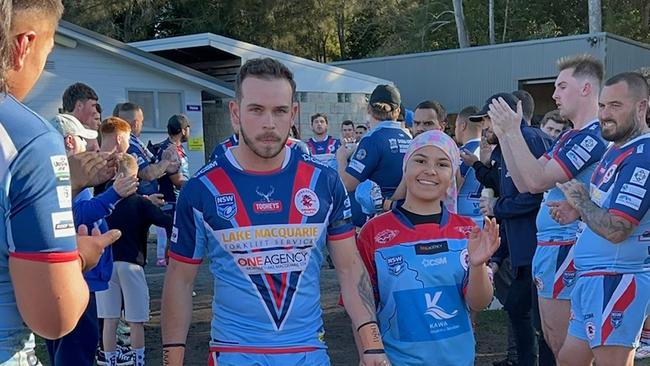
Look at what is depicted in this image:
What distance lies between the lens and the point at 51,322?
76.0 inches

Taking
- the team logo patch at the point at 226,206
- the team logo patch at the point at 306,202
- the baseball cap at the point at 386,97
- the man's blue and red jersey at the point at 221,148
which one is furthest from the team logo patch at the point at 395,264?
the baseball cap at the point at 386,97

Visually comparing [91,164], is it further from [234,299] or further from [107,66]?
[107,66]

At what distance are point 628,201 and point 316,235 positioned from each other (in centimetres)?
195

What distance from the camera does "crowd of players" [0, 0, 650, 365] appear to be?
1904 millimetres

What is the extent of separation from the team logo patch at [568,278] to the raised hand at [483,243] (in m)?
1.78

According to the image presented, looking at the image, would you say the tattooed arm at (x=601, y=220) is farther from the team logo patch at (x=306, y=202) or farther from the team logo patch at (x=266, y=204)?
the team logo patch at (x=266, y=204)

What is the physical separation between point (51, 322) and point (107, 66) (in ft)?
47.8

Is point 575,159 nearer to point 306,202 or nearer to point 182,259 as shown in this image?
point 306,202

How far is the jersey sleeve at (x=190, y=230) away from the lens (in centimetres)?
298

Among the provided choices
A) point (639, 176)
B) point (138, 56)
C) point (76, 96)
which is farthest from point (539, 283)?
point (138, 56)

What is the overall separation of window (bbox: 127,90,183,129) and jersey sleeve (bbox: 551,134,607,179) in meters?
12.8

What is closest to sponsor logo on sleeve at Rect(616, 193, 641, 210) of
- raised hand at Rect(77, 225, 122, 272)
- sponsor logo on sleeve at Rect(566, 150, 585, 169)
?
sponsor logo on sleeve at Rect(566, 150, 585, 169)

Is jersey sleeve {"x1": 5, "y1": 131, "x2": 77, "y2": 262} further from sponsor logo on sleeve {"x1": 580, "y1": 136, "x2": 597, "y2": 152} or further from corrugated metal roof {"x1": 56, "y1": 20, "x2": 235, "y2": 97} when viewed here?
corrugated metal roof {"x1": 56, "y1": 20, "x2": 235, "y2": 97}

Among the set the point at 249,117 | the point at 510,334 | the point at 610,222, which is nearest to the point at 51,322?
the point at 249,117
